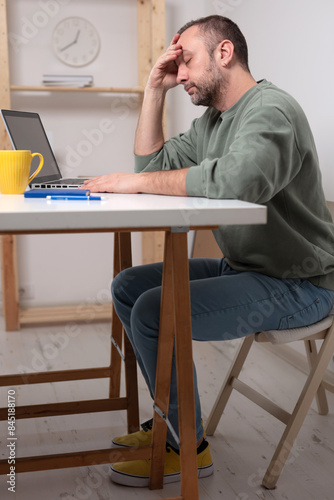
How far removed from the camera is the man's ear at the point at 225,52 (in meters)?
1.64

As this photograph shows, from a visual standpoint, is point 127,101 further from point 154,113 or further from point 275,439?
point 275,439

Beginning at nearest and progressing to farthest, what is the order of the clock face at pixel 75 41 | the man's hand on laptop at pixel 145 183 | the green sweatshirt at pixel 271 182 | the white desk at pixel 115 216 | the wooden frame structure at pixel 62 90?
1. the white desk at pixel 115 216
2. the green sweatshirt at pixel 271 182
3. the man's hand on laptop at pixel 145 183
4. the wooden frame structure at pixel 62 90
5. the clock face at pixel 75 41

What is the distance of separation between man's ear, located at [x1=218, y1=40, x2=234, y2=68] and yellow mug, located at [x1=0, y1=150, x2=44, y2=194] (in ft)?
2.00

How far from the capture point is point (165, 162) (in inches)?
77.2

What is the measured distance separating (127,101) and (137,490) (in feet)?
8.19

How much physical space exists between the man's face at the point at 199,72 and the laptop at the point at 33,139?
429mm

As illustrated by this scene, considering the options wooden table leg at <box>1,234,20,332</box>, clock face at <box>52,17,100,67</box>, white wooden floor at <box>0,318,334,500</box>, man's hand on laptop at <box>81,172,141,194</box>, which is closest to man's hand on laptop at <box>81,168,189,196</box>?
man's hand on laptop at <box>81,172,141,194</box>

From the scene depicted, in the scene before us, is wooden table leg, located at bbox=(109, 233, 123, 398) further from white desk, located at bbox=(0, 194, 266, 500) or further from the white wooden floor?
Answer: white desk, located at bbox=(0, 194, 266, 500)

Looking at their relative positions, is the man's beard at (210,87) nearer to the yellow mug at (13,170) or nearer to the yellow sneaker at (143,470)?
the yellow mug at (13,170)

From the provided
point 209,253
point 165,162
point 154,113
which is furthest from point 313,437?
point 209,253

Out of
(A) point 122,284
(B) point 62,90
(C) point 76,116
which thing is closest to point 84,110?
(C) point 76,116

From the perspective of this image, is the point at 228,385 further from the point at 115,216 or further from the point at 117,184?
the point at 115,216

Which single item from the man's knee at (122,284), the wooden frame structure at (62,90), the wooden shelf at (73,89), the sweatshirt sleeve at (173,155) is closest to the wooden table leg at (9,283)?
the wooden frame structure at (62,90)

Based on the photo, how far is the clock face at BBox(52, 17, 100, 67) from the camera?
3.40 metres
